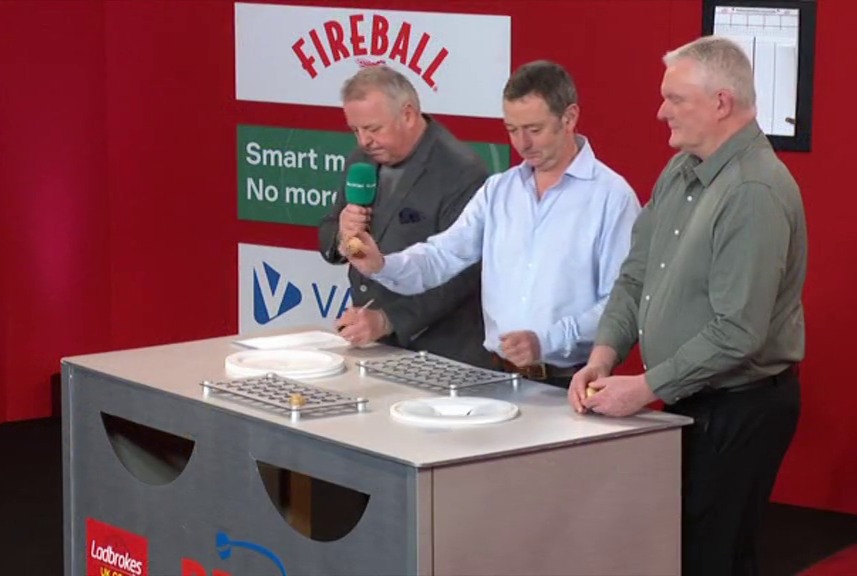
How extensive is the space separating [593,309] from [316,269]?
2.67 metres

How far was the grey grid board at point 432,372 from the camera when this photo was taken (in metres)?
4.04

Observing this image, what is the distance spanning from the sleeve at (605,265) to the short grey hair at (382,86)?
0.71m

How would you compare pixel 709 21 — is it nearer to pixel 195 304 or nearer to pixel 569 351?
pixel 569 351

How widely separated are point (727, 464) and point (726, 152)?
0.67 meters

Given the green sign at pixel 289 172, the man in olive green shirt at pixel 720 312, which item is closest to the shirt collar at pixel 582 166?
the man in olive green shirt at pixel 720 312

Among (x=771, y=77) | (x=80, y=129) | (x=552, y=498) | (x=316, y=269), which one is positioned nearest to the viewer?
(x=552, y=498)

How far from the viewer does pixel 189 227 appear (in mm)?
7277

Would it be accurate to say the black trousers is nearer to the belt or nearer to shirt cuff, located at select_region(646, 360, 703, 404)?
shirt cuff, located at select_region(646, 360, 703, 404)

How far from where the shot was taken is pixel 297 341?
4.60m

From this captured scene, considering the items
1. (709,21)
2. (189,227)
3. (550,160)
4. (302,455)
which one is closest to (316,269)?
(189,227)

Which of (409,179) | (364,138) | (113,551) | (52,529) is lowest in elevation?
(52,529)

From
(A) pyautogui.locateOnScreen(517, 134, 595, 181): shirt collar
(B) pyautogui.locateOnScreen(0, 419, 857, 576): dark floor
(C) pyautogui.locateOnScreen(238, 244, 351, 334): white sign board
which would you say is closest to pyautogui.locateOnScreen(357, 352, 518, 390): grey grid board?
(A) pyautogui.locateOnScreen(517, 134, 595, 181): shirt collar

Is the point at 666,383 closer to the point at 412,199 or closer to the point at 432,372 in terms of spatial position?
the point at 432,372

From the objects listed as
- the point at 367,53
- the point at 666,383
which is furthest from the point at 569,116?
the point at 367,53
